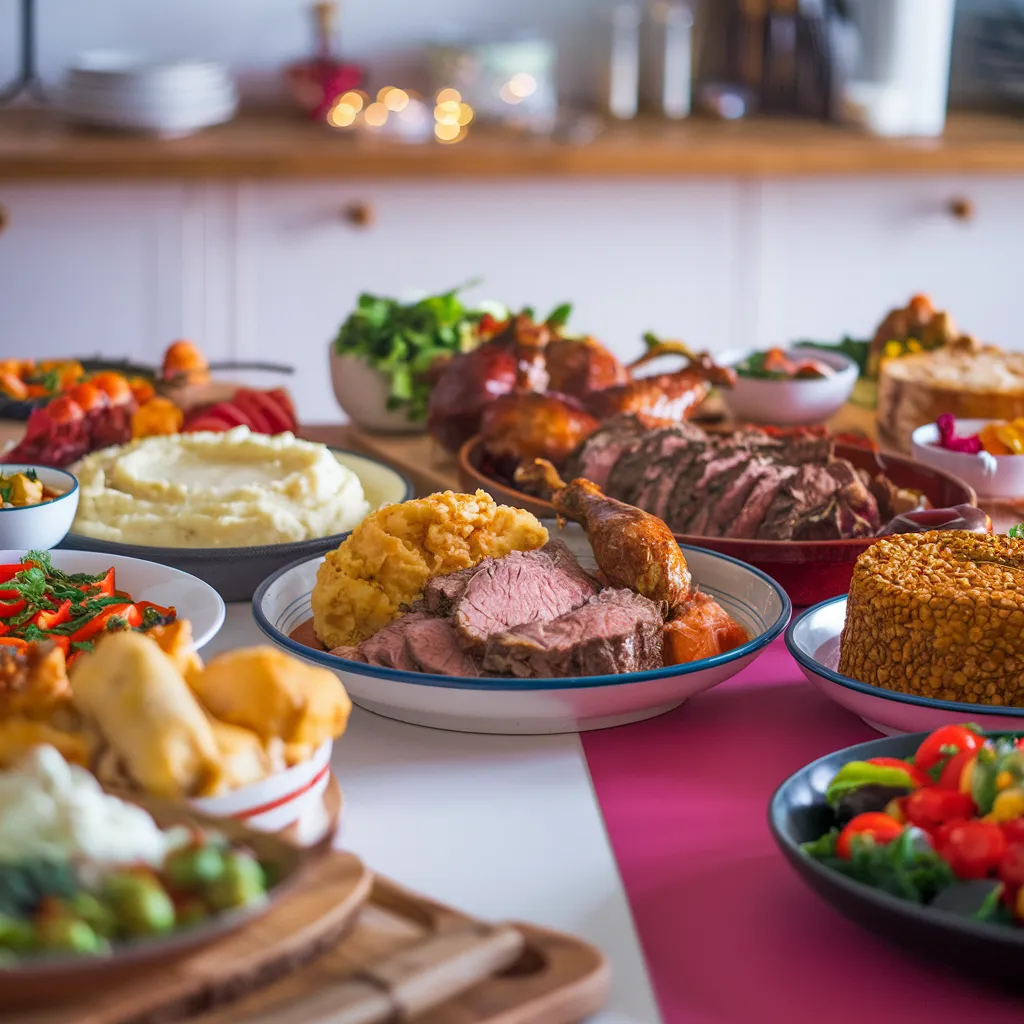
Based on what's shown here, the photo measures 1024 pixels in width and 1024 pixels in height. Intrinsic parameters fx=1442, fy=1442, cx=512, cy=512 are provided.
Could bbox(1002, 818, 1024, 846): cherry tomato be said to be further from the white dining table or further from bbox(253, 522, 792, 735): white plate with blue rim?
bbox(253, 522, 792, 735): white plate with blue rim

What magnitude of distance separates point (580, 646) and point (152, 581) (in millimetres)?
559

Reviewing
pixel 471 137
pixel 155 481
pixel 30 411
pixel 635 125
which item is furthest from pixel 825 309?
pixel 155 481

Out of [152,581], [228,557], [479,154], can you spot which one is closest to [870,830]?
[152,581]

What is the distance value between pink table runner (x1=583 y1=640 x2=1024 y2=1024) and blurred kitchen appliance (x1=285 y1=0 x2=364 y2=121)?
4.33 metres

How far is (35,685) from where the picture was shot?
1.17 meters

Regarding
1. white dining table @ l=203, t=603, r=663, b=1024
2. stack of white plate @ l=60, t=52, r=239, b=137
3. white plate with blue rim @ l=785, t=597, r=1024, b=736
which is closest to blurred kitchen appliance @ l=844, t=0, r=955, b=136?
stack of white plate @ l=60, t=52, r=239, b=137

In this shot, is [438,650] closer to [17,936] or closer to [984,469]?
[17,936]

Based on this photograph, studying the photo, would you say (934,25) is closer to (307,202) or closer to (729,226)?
(729,226)

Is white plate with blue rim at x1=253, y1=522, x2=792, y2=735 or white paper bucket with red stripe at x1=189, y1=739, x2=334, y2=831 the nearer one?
white paper bucket with red stripe at x1=189, y1=739, x2=334, y2=831

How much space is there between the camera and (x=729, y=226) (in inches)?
219

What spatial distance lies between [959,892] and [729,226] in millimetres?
4673

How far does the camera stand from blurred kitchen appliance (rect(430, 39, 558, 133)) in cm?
553

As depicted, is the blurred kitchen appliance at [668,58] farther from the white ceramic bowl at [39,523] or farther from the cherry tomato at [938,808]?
the cherry tomato at [938,808]

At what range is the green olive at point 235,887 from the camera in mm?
964
